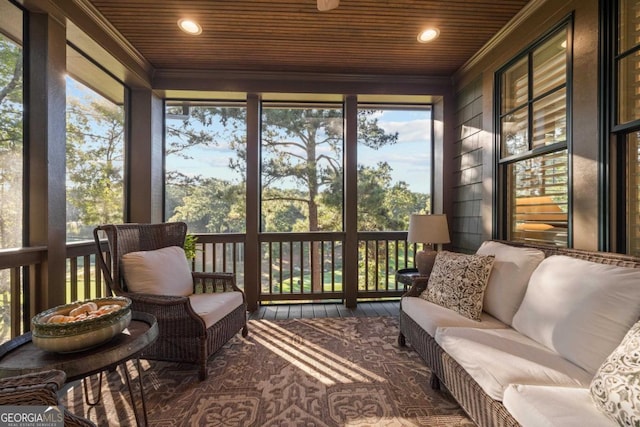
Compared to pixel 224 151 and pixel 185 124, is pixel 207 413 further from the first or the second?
pixel 185 124

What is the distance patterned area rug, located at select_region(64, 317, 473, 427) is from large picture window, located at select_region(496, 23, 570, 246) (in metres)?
1.51

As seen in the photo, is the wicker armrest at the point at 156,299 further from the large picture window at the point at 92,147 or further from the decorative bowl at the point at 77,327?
the large picture window at the point at 92,147

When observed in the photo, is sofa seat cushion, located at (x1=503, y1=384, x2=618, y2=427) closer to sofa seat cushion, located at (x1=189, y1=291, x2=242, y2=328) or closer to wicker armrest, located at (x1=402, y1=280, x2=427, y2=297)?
wicker armrest, located at (x1=402, y1=280, x2=427, y2=297)

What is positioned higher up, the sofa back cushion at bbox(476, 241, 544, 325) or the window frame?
the window frame

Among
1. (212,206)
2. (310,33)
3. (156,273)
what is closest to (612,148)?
(310,33)

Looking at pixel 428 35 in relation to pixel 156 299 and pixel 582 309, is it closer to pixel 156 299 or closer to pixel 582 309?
pixel 582 309

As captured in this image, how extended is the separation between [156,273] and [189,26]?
216 cm

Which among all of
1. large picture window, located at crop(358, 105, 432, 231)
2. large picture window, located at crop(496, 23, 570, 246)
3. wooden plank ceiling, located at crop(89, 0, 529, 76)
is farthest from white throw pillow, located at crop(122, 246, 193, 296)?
large picture window, located at crop(496, 23, 570, 246)

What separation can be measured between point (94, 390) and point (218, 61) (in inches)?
124

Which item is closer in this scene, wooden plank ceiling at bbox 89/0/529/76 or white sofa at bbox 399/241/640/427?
white sofa at bbox 399/241/640/427

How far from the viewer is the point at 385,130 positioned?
3670mm

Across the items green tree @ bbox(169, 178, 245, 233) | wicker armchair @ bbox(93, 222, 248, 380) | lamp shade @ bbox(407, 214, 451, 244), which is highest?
green tree @ bbox(169, 178, 245, 233)

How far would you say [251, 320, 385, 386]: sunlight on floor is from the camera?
77.8 inches

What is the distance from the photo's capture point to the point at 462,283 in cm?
198
